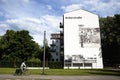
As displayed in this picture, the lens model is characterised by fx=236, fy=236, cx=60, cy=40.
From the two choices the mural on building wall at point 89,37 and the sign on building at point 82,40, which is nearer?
the sign on building at point 82,40

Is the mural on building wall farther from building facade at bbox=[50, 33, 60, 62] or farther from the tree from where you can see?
building facade at bbox=[50, 33, 60, 62]

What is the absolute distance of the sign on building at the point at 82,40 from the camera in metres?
79.9

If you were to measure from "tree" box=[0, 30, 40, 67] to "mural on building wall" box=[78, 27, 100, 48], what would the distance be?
53.2ft

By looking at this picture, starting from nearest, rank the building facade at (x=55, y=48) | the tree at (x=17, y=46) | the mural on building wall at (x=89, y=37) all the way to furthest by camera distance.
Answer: the tree at (x=17, y=46), the mural on building wall at (x=89, y=37), the building facade at (x=55, y=48)

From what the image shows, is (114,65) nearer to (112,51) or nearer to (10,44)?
(112,51)

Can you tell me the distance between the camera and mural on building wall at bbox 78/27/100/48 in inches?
3174

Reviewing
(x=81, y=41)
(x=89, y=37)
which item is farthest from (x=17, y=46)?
(x=89, y=37)

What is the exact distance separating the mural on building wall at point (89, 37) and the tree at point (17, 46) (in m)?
16.2

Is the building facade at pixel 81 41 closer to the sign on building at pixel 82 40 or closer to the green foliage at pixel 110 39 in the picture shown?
the sign on building at pixel 82 40

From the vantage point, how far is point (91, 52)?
3157 inches

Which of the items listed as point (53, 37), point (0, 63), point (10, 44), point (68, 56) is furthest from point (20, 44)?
point (53, 37)

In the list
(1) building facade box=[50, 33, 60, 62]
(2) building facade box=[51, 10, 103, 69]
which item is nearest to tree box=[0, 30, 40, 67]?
(2) building facade box=[51, 10, 103, 69]

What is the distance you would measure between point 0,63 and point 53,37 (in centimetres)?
4561

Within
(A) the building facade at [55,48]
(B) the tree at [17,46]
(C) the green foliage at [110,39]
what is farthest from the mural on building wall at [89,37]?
(A) the building facade at [55,48]
